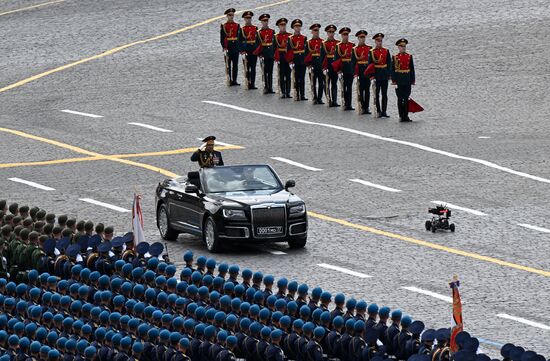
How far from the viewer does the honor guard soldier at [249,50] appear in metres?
45.8

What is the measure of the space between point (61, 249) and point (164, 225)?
5689 mm

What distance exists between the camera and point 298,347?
20.8 meters

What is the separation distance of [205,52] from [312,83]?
6.62 m

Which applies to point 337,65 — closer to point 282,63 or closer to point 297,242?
point 282,63

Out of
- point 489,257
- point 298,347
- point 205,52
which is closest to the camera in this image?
point 298,347

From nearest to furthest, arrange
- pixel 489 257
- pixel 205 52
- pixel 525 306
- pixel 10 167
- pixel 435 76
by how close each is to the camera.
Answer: pixel 525 306
pixel 489 257
pixel 10 167
pixel 435 76
pixel 205 52

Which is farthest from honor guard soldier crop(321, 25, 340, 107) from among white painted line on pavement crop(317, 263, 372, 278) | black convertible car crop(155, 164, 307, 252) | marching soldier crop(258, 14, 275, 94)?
white painted line on pavement crop(317, 263, 372, 278)

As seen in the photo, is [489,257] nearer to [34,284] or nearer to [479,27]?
[34,284]

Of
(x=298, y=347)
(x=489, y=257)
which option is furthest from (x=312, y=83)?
(x=298, y=347)

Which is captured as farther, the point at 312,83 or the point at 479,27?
the point at 479,27

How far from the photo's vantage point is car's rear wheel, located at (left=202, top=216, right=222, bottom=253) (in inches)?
1192

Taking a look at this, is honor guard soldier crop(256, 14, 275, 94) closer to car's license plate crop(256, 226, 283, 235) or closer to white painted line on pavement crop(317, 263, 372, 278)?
car's license plate crop(256, 226, 283, 235)

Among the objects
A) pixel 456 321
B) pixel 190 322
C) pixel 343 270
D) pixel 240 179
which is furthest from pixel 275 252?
pixel 456 321

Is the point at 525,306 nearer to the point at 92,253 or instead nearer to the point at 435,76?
the point at 92,253
